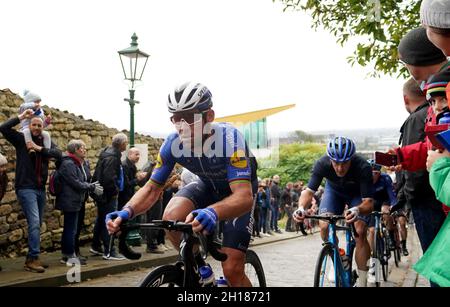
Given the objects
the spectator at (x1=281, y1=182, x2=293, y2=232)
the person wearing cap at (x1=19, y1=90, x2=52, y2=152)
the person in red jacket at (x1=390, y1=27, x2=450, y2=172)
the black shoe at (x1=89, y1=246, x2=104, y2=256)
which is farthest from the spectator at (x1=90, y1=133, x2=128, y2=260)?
the spectator at (x1=281, y1=182, x2=293, y2=232)

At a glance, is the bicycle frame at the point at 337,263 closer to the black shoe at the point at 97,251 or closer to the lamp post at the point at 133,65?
the black shoe at the point at 97,251

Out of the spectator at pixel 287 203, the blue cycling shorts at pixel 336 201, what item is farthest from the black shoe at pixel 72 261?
the spectator at pixel 287 203

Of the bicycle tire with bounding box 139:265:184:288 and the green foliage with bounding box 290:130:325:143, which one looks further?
the green foliage with bounding box 290:130:325:143

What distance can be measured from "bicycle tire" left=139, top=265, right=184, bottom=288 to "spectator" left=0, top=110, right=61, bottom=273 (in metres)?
5.02

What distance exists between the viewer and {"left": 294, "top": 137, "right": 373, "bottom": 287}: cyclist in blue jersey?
18.9ft

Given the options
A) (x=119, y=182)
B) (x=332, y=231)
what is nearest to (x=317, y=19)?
(x=119, y=182)

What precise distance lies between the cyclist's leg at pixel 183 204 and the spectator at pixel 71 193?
15.7ft

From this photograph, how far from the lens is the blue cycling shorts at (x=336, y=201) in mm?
6414

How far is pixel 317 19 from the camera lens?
934 centimetres

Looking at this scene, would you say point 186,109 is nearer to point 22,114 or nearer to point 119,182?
point 22,114

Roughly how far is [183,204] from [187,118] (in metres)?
0.72

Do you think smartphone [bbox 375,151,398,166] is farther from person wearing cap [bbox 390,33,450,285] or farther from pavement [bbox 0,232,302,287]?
pavement [bbox 0,232,302,287]

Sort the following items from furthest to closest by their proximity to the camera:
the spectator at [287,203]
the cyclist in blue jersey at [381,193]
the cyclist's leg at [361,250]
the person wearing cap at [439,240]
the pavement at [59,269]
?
the spectator at [287,203]
the cyclist in blue jersey at [381,193]
the pavement at [59,269]
the cyclist's leg at [361,250]
the person wearing cap at [439,240]
